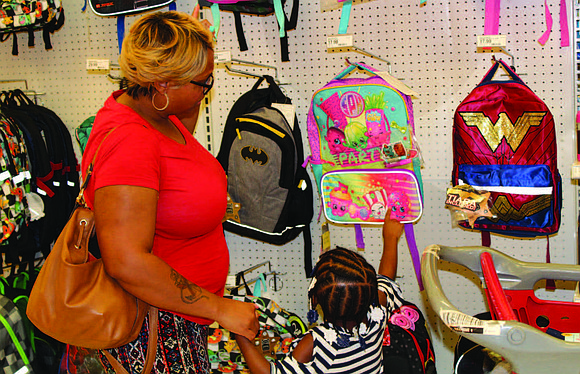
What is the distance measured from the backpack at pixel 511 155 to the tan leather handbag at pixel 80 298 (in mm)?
1491

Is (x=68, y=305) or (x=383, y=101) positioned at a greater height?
(x=383, y=101)

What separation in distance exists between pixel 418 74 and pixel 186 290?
62.3 inches

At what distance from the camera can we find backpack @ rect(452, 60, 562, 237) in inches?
79.1

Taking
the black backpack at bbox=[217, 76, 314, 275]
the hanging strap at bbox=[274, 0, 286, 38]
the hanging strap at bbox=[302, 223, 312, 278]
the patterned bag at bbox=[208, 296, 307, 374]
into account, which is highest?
the hanging strap at bbox=[274, 0, 286, 38]

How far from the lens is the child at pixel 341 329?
1603 millimetres

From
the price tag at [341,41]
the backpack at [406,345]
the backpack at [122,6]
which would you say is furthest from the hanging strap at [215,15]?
the backpack at [406,345]

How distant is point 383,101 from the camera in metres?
2.16

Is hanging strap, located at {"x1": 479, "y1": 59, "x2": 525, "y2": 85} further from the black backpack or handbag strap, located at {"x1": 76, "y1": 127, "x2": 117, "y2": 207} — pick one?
handbag strap, located at {"x1": 76, "y1": 127, "x2": 117, "y2": 207}

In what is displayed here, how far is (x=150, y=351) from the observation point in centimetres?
143

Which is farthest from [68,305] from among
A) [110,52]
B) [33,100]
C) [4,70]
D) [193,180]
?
[4,70]

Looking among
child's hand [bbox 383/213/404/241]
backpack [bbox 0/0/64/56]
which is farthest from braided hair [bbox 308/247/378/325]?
backpack [bbox 0/0/64/56]

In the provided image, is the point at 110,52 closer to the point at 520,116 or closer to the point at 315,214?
the point at 315,214

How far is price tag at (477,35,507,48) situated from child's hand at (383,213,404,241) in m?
0.84

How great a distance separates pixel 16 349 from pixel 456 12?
2.48 m
